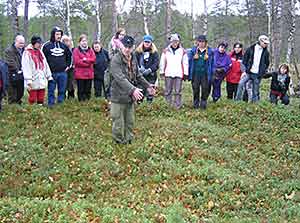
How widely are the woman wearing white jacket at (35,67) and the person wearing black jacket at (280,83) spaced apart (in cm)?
Result: 673

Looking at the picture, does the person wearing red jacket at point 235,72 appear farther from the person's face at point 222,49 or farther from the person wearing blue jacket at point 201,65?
the person wearing blue jacket at point 201,65

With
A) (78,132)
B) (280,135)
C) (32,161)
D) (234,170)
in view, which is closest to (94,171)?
(32,161)

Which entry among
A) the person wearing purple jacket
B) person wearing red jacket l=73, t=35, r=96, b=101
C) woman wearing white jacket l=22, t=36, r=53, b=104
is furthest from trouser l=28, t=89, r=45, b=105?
the person wearing purple jacket

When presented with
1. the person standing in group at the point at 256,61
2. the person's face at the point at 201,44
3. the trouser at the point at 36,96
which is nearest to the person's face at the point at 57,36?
the trouser at the point at 36,96

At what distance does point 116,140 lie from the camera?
34.1ft

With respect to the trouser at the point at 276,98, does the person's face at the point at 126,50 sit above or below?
above

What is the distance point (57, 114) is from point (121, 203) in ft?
17.4

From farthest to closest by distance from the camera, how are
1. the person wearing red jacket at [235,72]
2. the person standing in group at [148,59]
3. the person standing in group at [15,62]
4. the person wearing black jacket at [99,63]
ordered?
the person wearing red jacket at [235,72]
the person wearing black jacket at [99,63]
the person standing in group at [148,59]
the person standing in group at [15,62]

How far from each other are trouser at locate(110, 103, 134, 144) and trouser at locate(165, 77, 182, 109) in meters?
3.33

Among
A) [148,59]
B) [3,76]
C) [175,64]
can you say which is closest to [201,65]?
[175,64]

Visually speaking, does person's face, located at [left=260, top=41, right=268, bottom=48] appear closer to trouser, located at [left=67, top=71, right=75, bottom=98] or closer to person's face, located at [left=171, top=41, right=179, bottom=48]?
person's face, located at [left=171, top=41, right=179, bottom=48]

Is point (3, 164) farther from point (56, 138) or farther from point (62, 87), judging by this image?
point (62, 87)

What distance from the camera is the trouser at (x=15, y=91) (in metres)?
12.2

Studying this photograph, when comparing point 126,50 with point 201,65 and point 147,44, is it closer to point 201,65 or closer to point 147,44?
point 147,44
